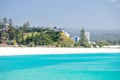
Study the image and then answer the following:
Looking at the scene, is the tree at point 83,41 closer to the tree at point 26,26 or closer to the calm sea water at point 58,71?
the tree at point 26,26

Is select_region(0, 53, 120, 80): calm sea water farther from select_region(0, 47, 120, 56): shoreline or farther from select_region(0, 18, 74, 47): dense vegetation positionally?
select_region(0, 18, 74, 47): dense vegetation

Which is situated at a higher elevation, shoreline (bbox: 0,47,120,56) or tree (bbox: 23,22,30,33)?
tree (bbox: 23,22,30,33)

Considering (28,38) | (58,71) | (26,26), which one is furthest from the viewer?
(26,26)

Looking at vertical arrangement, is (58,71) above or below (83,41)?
above

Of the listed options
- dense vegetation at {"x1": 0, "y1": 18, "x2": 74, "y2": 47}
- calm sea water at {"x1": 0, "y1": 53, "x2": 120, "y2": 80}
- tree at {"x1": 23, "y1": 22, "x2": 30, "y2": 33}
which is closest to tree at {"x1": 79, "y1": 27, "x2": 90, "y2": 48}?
dense vegetation at {"x1": 0, "y1": 18, "x2": 74, "y2": 47}

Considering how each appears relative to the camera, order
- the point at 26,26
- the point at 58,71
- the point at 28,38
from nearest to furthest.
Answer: the point at 58,71, the point at 28,38, the point at 26,26

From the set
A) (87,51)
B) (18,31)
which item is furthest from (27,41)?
(87,51)

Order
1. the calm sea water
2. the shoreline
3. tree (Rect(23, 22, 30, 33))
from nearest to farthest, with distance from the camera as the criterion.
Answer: the calm sea water → the shoreline → tree (Rect(23, 22, 30, 33))

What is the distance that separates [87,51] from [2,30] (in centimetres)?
1924

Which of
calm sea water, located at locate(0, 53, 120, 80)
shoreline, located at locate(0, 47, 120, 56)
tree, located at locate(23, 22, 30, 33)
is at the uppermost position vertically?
tree, located at locate(23, 22, 30, 33)

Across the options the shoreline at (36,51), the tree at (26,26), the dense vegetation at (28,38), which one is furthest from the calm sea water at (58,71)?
the tree at (26,26)

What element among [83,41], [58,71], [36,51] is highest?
[58,71]

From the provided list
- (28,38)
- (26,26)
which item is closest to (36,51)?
(28,38)

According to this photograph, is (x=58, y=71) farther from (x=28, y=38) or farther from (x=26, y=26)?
(x=26, y=26)
